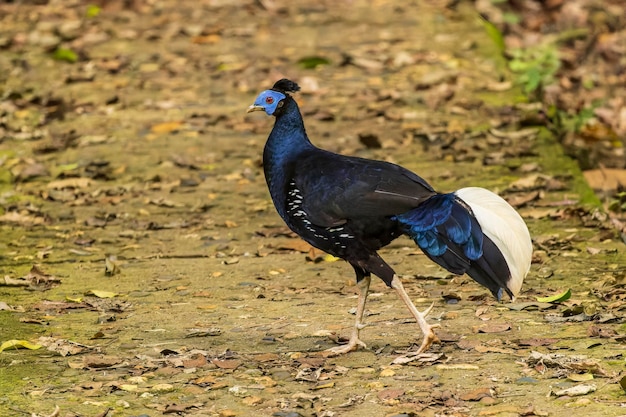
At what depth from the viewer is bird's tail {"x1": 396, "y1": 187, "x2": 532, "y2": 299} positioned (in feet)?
16.6

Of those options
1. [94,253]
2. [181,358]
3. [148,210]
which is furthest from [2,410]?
[148,210]

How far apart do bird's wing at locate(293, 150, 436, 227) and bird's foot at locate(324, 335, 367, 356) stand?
54 centimetres

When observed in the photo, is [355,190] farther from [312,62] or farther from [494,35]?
[494,35]

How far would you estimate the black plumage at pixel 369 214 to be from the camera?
16.6 ft

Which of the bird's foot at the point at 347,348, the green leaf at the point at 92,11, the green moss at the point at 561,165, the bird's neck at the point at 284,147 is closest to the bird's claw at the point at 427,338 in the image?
the bird's foot at the point at 347,348

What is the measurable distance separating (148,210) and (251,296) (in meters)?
1.89

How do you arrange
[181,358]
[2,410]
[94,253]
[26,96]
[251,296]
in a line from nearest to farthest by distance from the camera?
1. [2,410]
2. [181,358]
3. [251,296]
4. [94,253]
5. [26,96]

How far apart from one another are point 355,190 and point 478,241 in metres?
0.65

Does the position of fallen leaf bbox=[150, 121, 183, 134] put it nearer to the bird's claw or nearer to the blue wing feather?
the blue wing feather

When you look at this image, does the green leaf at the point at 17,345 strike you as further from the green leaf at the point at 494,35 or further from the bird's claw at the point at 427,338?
the green leaf at the point at 494,35

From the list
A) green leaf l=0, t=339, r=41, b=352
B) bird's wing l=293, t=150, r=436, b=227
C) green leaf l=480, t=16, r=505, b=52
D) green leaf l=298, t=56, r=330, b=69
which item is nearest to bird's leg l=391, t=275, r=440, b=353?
bird's wing l=293, t=150, r=436, b=227

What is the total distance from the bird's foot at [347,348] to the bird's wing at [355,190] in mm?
535

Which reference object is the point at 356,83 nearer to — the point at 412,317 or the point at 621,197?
the point at 621,197

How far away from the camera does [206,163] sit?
8773mm
